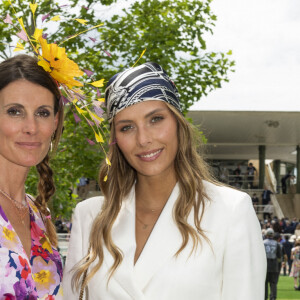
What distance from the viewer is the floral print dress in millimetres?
2986

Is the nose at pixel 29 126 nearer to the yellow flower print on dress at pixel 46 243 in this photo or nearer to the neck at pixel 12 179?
A: the neck at pixel 12 179

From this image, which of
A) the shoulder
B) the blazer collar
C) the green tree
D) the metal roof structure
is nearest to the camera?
the blazer collar

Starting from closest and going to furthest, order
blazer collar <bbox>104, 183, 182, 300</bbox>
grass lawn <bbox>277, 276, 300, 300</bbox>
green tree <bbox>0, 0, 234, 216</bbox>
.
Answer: blazer collar <bbox>104, 183, 182, 300</bbox> < green tree <bbox>0, 0, 234, 216</bbox> < grass lawn <bbox>277, 276, 300, 300</bbox>

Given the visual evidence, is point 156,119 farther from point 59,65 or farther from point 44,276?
point 44,276

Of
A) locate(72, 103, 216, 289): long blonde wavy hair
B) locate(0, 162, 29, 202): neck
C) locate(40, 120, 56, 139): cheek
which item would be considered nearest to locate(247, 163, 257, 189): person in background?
locate(72, 103, 216, 289): long blonde wavy hair

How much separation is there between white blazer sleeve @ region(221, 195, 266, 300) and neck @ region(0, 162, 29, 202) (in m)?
1.19

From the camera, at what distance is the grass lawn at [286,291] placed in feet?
55.9

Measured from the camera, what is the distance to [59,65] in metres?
3.30

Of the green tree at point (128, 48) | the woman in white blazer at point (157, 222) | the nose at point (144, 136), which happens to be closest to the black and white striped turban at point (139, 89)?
the woman in white blazer at point (157, 222)

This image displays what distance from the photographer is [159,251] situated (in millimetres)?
3301

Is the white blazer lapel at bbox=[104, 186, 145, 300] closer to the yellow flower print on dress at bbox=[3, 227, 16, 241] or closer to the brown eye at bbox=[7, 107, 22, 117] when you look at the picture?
the yellow flower print on dress at bbox=[3, 227, 16, 241]

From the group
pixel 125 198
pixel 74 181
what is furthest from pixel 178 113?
pixel 74 181

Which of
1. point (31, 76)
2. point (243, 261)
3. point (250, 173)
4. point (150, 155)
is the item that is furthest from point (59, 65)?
point (250, 173)

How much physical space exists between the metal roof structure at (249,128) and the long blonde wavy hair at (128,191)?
2841cm
